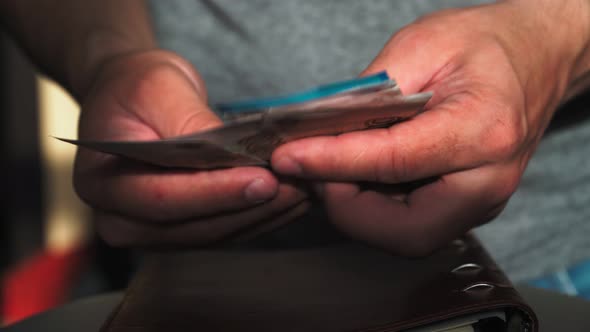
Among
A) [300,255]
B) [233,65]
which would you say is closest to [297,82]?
[233,65]

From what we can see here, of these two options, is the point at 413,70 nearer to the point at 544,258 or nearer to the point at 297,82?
the point at 297,82

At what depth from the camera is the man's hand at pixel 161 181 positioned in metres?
0.61

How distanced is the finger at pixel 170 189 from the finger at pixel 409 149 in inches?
2.1

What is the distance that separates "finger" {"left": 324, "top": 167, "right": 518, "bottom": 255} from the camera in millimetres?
570

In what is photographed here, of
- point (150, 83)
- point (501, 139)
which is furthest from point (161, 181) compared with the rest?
point (501, 139)

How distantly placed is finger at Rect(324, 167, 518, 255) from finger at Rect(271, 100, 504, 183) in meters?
0.02

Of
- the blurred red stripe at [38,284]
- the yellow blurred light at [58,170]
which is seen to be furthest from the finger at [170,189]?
the yellow blurred light at [58,170]

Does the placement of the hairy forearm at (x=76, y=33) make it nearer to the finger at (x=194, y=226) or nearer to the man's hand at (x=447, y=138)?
the finger at (x=194, y=226)

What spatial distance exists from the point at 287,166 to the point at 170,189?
0.47 feet

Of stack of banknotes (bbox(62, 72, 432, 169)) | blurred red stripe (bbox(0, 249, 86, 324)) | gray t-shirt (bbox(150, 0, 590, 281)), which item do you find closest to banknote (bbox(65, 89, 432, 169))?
Answer: stack of banknotes (bbox(62, 72, 432, 169))

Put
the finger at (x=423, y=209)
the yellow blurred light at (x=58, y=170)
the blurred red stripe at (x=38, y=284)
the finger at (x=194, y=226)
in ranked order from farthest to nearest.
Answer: the yellow blurred light at (x=58, y=170) → the blurred red stripe at (x=38, y=284) → the finger at (x=194, y=226) → the finger at (x=423, y=209)

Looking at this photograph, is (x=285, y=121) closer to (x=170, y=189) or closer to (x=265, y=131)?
(x=265, y=131)

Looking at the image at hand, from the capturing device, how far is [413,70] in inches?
23.5

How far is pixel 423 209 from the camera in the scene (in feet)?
1.91
